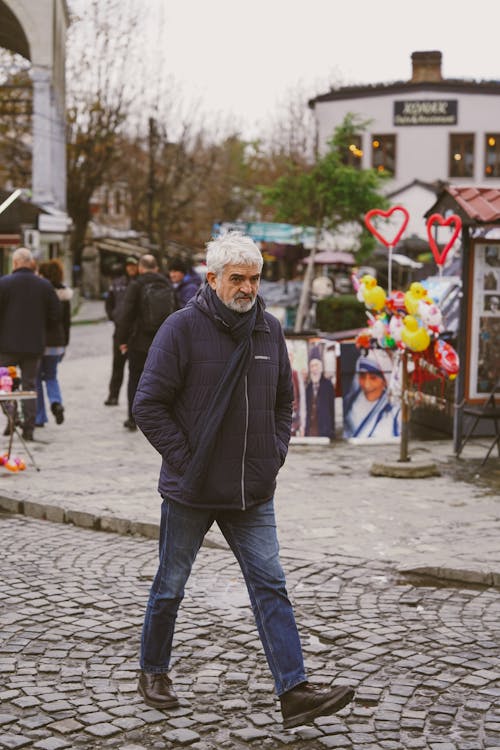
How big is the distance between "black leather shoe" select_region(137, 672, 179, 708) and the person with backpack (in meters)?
7.55

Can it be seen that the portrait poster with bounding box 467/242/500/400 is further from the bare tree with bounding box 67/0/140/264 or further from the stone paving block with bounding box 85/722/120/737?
the bare tree with bounding box 67/0/140/264

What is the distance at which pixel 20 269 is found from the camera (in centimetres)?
1153

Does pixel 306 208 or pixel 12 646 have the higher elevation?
pixel 306 208

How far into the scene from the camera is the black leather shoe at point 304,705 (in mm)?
4176

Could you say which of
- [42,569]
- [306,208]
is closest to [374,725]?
[42,569]

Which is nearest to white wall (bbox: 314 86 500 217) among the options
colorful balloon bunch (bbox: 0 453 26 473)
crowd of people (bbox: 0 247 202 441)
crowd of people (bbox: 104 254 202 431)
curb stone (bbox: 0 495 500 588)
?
crowd of people (bbox: 0 247 202 441)

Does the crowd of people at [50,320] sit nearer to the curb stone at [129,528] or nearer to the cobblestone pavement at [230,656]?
the curb stone at [129,528]

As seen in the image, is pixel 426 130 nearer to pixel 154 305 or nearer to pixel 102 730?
pixel 154 305

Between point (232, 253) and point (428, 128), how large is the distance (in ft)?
148

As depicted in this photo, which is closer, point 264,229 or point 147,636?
point 147,636

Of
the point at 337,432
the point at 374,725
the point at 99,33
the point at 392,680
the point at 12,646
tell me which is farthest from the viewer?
the point at 99,33

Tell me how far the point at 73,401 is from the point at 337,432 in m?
4.35

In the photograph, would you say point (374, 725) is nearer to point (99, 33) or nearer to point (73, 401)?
point (73, 401)

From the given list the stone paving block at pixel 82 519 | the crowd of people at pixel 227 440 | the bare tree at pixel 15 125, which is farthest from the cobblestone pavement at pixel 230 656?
the bare tree at pixel 15 125
